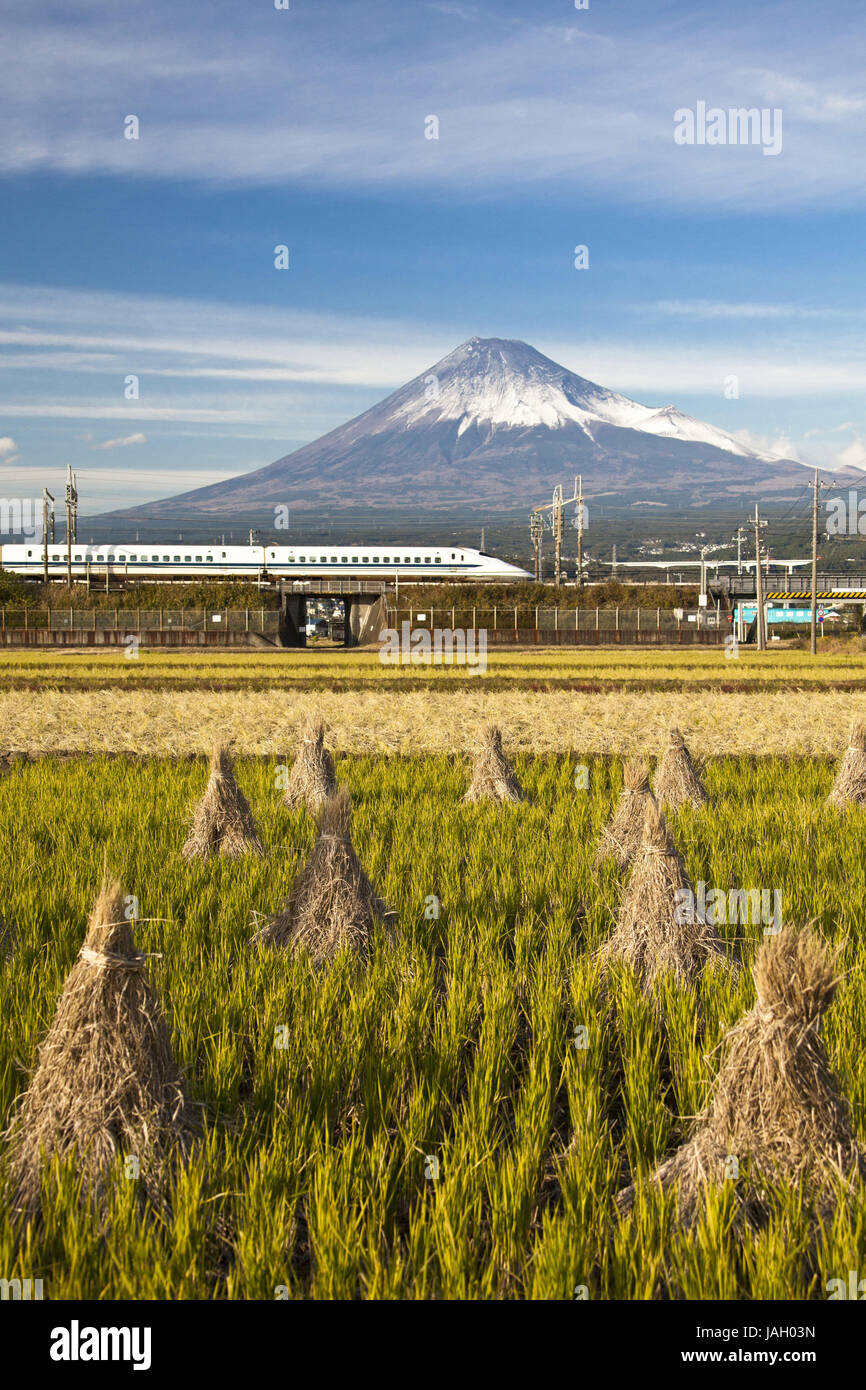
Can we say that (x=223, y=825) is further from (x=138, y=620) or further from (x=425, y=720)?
(x=138, y=620)

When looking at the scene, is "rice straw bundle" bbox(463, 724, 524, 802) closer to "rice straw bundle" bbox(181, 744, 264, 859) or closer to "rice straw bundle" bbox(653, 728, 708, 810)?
"rice straw bundle" bbox(653, 728, 708, 810)

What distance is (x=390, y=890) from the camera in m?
7.34

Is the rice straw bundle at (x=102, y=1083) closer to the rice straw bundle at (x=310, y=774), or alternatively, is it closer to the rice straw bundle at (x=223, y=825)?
the rice straw bundle at (x=223, y=825)

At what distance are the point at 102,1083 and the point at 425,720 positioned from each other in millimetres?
17017

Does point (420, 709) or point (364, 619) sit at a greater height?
point (364, 619)

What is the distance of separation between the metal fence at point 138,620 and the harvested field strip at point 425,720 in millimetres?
33839

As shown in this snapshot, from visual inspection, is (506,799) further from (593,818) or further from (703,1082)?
(703,1082)

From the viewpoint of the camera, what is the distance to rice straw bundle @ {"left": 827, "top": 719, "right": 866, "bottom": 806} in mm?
11219

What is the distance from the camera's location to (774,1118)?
350cm

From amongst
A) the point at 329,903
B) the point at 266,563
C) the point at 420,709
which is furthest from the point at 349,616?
the point at 329,903

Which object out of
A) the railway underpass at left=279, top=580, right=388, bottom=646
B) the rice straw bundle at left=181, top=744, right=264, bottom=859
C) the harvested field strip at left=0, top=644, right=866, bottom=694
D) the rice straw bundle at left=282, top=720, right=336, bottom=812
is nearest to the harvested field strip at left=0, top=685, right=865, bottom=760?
the harvested field strip at left=0, top=644, right=866, bottom=694

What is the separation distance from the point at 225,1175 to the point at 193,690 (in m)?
24.1

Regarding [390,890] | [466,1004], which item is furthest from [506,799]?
[466,1004]
